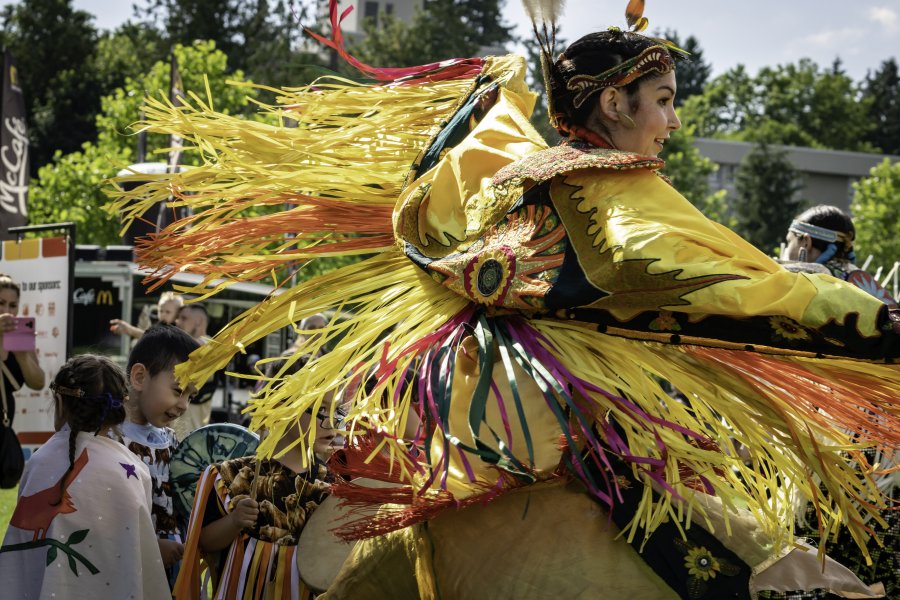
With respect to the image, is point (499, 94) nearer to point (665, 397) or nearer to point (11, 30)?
point (665, 397)

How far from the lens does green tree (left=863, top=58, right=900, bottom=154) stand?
66875 mm

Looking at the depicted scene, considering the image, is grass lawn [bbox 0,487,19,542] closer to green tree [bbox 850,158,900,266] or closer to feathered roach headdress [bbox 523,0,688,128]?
feathered roach headdress [bbox 523,0,688,128]

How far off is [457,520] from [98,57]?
3746 centimetres

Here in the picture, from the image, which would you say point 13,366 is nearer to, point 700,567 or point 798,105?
point 700,567

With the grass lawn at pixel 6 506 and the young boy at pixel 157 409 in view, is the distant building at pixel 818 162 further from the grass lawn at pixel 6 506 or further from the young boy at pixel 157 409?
the young boy at pixel 157 409

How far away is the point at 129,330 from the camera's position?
820 cm

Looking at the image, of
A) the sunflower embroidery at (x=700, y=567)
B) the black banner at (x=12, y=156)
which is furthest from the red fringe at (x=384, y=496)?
the black banner at (x=12, y=156)

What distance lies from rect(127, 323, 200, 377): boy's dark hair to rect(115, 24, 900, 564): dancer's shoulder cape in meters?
1.25

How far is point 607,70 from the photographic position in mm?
2955

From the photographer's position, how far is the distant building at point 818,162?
190ft

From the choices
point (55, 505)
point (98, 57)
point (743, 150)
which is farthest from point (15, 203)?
point (743, 150)

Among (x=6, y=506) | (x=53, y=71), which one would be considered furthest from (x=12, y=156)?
(x=53, y=71)

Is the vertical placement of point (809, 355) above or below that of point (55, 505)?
above

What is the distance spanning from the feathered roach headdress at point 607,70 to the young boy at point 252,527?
4.92ft
